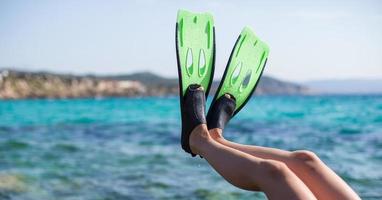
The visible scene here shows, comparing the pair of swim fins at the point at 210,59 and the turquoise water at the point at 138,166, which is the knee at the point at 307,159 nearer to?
the pair of swim fins at the point at 210,59

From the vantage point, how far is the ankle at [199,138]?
10.6ft

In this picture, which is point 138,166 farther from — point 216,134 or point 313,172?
point 313,172

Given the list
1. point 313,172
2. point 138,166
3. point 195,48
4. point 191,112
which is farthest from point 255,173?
point 138,166

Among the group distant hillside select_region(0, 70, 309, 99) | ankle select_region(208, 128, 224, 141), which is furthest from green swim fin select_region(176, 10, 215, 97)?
distant hillside select_region(0, 70, 309, 99)

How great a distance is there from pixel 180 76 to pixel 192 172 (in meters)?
2.51

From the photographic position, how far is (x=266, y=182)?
258cm

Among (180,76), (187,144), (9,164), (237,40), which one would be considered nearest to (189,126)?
(187,144)

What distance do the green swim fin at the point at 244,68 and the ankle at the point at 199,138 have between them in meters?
0.61

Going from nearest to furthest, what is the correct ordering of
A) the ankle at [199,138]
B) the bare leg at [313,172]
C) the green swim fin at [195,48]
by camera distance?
the bare leg at [313,172]
the ankle at [199,138]
the green swim fin at [195,48]

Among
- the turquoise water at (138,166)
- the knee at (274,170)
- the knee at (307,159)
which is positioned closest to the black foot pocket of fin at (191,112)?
the knee at (307,159)

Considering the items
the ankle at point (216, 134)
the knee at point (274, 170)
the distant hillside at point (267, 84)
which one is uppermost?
the knee at point (274, 170)

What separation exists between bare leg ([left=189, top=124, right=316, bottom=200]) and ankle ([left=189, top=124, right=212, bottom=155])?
0.05 m

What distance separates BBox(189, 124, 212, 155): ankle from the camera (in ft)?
10.6

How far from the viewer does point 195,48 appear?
13.3ft
